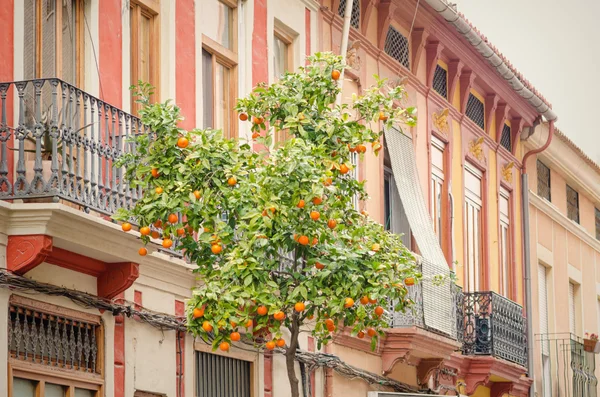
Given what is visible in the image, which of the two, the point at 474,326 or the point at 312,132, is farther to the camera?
the point at 474,326

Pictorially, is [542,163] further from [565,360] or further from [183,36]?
[183,36]

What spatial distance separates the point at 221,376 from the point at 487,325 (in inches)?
317

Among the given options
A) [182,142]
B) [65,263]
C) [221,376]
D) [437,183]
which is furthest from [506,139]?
[182,142]

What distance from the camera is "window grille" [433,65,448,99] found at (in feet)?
79.2

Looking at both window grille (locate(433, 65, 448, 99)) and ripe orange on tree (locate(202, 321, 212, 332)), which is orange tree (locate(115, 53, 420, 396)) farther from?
window grille (locate(433, 65, 448, 99))

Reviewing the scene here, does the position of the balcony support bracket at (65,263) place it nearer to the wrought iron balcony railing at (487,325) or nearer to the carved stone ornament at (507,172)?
the wrought iron balcony railing at (487,325)

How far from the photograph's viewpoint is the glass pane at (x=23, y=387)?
12508mm

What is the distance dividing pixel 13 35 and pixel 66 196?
1.67 m

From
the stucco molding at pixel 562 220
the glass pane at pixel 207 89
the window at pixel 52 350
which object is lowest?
the window at pixel 52 350

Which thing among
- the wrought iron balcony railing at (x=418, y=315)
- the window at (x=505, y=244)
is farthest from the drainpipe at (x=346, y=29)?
the window at (x=505, y=244)

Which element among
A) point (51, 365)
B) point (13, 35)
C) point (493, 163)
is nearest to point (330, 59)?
point (13, 35)

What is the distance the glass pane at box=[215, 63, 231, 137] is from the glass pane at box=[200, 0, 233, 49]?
0.34 m

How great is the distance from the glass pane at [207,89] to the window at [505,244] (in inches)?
438

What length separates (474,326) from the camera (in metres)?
23.5
